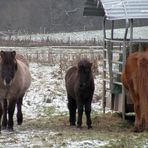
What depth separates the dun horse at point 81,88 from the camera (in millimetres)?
9695

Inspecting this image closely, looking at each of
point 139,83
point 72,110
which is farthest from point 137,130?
point 72,110

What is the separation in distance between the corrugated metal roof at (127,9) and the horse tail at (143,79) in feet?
3.76

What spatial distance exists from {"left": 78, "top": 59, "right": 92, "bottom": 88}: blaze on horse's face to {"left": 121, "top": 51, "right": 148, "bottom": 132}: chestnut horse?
2.22ft

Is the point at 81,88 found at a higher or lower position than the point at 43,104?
higher

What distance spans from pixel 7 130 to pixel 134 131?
7.82ft

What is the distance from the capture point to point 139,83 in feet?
29.0

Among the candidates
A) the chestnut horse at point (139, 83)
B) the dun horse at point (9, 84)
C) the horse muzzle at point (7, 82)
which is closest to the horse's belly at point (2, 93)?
the dun horse at point (9, 84)

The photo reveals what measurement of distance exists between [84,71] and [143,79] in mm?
1356

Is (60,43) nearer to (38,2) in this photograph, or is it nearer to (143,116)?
(143,116)

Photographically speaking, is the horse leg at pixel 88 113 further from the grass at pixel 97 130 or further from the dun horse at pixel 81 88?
the grass at pixel 97 130

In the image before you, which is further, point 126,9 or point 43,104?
point 43,104

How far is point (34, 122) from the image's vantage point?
10.9 meters

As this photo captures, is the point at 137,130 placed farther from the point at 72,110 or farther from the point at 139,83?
the point at 72,110

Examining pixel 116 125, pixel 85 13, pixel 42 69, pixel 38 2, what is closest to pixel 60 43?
pixel 42 69
